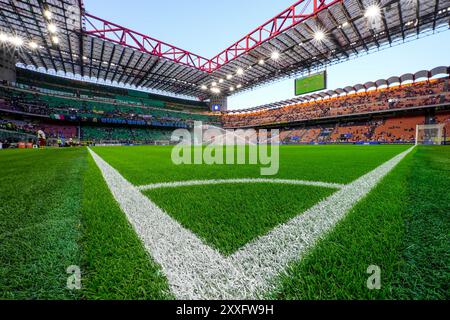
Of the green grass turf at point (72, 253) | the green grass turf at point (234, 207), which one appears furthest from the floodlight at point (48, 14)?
the green grass turf at point (234, 207)

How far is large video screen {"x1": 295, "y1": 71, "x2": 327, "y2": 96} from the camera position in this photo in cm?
2269

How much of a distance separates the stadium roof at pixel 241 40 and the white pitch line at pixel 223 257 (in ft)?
61.3

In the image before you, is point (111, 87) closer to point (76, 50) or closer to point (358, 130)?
point (76, 50)

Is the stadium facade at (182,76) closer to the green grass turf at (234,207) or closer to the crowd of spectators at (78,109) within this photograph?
the crowd of spectators at (78,109)

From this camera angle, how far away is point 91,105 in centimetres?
3772

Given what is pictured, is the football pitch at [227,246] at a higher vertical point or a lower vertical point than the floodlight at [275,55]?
lower

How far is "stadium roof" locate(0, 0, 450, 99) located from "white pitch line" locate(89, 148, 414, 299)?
1868 cm

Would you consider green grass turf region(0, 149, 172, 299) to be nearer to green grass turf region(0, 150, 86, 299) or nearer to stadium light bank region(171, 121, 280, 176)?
green grass turf region(0, 150, 86, 299)

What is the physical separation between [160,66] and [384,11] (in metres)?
26.6

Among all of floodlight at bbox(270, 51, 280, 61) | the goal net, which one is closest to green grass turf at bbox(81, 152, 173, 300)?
floodlight at bbox(270, 51, 280, 61)

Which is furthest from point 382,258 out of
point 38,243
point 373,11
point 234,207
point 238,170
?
point 373,11

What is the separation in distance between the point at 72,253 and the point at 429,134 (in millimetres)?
38651

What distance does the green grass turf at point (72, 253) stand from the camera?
2.17 ft

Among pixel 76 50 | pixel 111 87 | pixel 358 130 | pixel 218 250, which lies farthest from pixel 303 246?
pixel 111 87
